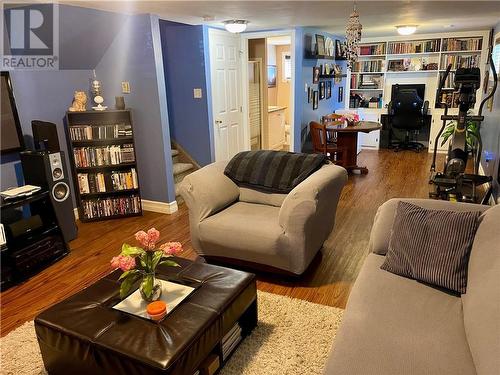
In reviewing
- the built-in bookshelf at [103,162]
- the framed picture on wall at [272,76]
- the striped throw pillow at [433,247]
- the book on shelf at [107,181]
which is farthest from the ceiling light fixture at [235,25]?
the framed picture on wall at [272,76]

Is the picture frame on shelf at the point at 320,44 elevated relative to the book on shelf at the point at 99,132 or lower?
elevated

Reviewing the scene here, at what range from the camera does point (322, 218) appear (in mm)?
2699

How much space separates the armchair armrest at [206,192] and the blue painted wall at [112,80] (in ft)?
3.85

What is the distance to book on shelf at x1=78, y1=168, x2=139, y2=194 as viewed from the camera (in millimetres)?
3807

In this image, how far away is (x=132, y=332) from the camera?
1.58 m

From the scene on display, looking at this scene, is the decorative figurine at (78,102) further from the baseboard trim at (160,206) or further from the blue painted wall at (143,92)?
the baseboard trim at (160,206)

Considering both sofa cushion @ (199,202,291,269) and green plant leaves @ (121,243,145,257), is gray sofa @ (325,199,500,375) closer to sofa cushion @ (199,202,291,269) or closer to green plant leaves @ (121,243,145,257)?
sofa cushion @ (199,202,291,269)

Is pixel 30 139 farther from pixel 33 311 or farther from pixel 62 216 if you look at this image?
pixel 33 311

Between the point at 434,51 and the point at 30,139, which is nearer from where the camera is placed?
the point at 30,139

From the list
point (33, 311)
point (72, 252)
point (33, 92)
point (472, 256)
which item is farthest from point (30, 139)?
point (472, 256)

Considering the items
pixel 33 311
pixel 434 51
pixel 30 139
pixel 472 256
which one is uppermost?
pixel 434 51

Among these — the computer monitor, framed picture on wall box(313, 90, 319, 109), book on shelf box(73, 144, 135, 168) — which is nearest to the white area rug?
book on shelf box(73, 144, 135, 168)

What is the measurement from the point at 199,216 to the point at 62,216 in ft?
4.70

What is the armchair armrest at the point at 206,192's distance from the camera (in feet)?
8.98
